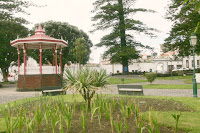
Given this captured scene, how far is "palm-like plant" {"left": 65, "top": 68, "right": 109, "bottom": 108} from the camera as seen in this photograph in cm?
593

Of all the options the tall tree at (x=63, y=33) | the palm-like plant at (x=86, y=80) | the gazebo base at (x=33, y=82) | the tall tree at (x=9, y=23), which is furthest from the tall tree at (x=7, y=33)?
the palm-like plant at (x=86, y=80)

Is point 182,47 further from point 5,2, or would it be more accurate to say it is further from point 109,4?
point 5,2

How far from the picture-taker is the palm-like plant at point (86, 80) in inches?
233

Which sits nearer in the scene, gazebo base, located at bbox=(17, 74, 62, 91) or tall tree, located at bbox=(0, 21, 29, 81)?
gazebo base, located at bbox=(17, 74, 62, 91)

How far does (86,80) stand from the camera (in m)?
5.98

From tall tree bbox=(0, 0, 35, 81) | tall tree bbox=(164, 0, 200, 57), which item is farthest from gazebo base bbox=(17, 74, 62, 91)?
tall tree bbox=(164, 0, 200, 57)

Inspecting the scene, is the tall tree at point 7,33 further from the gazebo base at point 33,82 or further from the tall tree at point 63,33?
the tall tree at point 63,33

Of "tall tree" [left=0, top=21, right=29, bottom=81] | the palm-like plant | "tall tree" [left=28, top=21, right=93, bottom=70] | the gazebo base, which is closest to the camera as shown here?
the palm-like plant

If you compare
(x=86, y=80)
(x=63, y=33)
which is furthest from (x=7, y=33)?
(x=86, y=80)

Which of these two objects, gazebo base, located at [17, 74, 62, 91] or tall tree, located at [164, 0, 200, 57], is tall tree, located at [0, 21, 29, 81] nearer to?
gazebo base, located at [17, 74, 62, 91]

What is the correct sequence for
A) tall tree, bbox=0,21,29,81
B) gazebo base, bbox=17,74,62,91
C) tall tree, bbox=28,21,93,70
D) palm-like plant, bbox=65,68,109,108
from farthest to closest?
tall tree, bbox=28,21,93,70, tall tree, bbox=0,21,29,81, gazebo base, bbox=17,74,62,91, palm-like plant, bbox=65,68,109,108

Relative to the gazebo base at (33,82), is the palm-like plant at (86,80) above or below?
above

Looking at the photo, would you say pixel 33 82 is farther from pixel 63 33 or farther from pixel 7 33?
pixel 63 33

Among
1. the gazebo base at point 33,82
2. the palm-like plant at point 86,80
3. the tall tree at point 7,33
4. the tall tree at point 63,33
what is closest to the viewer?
the palm-like plant at point 86,80
